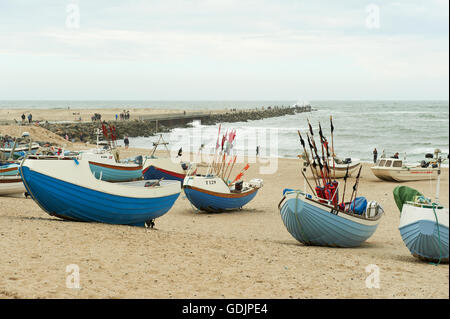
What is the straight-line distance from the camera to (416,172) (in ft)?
88.7

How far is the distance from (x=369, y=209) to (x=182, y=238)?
4408 millimetres

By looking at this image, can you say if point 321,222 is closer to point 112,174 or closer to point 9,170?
point 9,170

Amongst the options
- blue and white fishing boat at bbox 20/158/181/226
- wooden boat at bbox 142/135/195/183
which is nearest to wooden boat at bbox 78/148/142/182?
wooden boat at bbox 142/135/195/183

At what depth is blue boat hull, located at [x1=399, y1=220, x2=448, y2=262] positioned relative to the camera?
7.64 metres

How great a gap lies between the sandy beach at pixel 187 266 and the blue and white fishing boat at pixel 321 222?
1.14 feet

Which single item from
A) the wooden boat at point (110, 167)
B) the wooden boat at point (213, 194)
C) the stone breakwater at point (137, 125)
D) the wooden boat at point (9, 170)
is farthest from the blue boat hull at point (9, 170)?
the stone breakwater at point (137, 125)

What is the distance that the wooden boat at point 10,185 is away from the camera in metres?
18.2

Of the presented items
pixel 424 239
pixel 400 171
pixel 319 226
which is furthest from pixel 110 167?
pixel 424 239

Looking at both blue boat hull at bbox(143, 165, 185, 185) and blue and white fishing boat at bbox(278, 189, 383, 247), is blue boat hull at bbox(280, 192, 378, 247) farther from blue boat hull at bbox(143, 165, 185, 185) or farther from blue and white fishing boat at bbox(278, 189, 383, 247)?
Result: blue boat hull at bbox(143, 165, 185, 185)

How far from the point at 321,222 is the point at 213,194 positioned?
7.35m

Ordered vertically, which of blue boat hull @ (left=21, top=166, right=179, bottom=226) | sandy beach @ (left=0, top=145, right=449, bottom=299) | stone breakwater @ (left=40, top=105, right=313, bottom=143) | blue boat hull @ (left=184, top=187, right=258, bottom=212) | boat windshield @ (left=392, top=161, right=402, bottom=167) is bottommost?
blue boat hull @ (left=184, top=187, right=258, bottom=212)

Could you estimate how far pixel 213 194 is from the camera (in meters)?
17.8

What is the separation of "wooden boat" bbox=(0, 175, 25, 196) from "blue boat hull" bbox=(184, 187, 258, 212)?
6184mm
